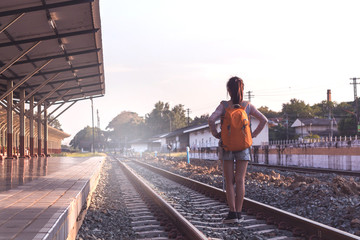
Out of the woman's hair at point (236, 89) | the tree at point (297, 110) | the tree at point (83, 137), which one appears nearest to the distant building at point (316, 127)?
the tree at point (297, 110)

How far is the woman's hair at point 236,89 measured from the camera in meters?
5.33

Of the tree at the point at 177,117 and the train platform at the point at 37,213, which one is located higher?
the tree at the point at 177,117

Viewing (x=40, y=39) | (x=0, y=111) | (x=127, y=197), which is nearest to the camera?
(x=127, y=197)

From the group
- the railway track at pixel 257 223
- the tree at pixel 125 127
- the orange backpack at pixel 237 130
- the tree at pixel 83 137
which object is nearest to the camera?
the railway track at pixel 257 223

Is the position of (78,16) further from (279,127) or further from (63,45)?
(279,127)

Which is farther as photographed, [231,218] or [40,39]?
[40,39]

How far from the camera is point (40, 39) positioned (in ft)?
45.4

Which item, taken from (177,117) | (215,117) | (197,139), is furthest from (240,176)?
(177,117)

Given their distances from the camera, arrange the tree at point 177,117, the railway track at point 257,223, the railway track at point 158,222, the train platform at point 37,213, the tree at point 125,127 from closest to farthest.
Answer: the train platform at point 37,213
the railway track at point 257,223
the railway track at point 158,222
the tree at point 177,117
the tree at point 125,127

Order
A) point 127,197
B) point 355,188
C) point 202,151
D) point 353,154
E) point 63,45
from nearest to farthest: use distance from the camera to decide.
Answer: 1. point 355,188
2. point 127,197
3. point 63,45
4. point 353,154
5. point 202,151

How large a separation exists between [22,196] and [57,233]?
2.67m

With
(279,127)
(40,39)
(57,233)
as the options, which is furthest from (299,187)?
(279,127)

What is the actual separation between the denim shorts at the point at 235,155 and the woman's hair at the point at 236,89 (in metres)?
0.68

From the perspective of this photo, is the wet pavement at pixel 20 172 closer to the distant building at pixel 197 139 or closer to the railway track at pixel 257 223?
the railway track at pixel 257 223
